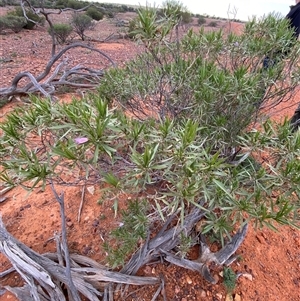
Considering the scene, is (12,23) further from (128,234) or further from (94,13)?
(128,234)

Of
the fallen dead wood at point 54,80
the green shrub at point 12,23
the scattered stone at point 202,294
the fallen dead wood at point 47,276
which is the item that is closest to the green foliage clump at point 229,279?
the scattered stone at point 202,294

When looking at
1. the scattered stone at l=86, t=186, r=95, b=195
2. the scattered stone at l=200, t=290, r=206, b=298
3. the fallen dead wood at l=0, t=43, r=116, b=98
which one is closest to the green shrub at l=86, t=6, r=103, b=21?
the fallen dead wood at l=0, t=43, r=116, b=98

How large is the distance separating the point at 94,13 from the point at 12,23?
6.63 metres

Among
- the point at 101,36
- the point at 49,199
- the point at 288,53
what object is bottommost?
the point at 101,36

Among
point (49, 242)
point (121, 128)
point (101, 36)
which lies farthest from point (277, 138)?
point (101, 36)

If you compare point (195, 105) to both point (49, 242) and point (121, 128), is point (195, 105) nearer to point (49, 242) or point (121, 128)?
point (121, 128)

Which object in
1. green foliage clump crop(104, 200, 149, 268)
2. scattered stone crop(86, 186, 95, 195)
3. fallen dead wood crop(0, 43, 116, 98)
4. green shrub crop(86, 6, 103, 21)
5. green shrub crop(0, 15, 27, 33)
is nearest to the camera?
green foliage clump crop(104, 200, 149, 268)

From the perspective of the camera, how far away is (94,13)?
16.4m

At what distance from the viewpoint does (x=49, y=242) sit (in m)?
2.32

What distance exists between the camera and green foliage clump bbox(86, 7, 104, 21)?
1625cm

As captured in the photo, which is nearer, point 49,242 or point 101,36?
point 49,242

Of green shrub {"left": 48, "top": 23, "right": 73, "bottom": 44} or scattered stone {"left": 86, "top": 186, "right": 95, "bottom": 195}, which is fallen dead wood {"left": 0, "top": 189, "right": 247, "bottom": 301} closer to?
scattered stone {"left": 86, "top": 186, "right": 95, "bottom": 195}

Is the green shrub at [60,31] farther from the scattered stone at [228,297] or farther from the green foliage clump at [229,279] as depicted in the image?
the scattered stone at [228,297]

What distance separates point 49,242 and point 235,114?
174 centimetres
